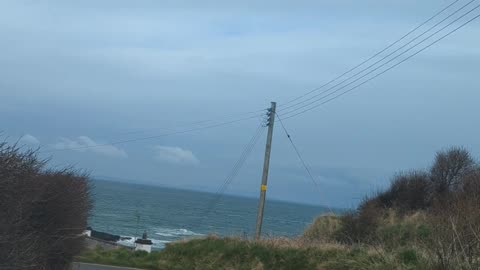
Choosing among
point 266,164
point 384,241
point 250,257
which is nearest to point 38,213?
point 250,257

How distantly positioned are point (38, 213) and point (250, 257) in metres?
13.6

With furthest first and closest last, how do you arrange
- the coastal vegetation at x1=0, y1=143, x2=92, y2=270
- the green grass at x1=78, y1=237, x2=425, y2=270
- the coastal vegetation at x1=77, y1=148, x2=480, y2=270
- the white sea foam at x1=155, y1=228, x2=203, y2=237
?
the white sea foam at x1=155, y1=228, x2=203, y2=237
the green grass at x1=78, y1=237, x2=425, y2=270
the coastal vegetation at x1=77, y1=148, x2=480, y2=270
the coastal vegetation at x1=0, y1=143, x2=92, y2=270

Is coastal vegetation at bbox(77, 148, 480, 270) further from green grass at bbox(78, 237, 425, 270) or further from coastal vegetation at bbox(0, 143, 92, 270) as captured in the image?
coastal vegetation at bbox(0, 143, 92, 270)

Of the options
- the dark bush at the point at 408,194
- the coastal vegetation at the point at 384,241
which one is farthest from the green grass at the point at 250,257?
the dark bush at the point at 408,194

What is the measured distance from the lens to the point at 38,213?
42.2ft

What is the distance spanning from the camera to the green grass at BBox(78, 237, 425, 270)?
55.8 feet

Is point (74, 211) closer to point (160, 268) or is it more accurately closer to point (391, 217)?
point (160, 268)

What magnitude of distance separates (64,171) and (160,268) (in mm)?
13985

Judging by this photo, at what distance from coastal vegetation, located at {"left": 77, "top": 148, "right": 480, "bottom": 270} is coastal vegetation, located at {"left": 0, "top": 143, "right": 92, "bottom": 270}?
6.73 m

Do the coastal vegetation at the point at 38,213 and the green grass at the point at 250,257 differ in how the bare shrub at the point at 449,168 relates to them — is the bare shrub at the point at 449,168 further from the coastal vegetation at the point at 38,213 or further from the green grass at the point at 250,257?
the coastal vegetation at the point at 38,213

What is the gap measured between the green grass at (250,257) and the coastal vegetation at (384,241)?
0.09ft

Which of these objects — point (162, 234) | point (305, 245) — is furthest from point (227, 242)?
point (162, 234)

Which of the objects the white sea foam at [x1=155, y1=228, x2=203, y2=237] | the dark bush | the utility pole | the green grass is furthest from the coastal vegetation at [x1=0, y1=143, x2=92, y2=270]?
the white sea foam at [x1=155, y1=228, x2=203, y2=237]

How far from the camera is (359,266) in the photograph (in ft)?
56.7
